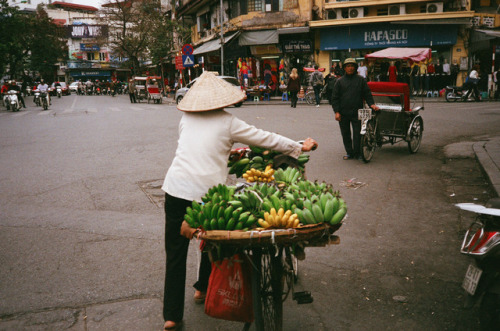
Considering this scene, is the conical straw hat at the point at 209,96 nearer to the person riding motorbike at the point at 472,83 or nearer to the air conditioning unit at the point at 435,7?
the person riding motorbike at the point at 472,83

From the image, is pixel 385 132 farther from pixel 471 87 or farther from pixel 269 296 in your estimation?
pixel 471 87

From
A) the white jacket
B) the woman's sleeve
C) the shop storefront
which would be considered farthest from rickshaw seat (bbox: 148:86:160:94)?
the woman's sleeve

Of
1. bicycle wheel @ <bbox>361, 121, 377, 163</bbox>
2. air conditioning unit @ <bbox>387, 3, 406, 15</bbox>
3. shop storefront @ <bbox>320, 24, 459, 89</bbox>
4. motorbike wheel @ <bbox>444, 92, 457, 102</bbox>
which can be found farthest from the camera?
air conditioning unit @ <bbox>387, 3, 406, 15</bbox>

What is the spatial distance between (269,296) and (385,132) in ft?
22.7

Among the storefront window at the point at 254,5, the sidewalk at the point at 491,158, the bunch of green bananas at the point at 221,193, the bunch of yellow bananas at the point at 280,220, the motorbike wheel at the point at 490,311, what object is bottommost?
the motorbike wheel at the point at 490,311

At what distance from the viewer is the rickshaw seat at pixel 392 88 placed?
8758 mm

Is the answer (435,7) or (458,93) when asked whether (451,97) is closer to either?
(458,93)

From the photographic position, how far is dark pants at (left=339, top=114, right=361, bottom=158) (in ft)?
27.3

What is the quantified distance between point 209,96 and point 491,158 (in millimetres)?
6537

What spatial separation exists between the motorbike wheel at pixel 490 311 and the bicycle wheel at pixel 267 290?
1.27 meters

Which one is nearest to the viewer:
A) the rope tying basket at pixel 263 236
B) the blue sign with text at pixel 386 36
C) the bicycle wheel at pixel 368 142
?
the rope tying basket at pixel 263 236

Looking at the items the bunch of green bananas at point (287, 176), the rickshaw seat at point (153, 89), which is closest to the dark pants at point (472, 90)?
the rickshaw seat at point (153, 89)

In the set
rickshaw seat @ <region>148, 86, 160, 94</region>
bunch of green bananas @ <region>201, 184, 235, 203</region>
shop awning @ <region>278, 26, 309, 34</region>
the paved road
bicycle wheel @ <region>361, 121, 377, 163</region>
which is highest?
shop awning @ <region>278, 26, 309, 34</region>

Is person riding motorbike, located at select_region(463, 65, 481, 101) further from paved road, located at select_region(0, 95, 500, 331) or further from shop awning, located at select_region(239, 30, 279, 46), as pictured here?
shop awning, located at select_region(239, 30, 279, 46)
